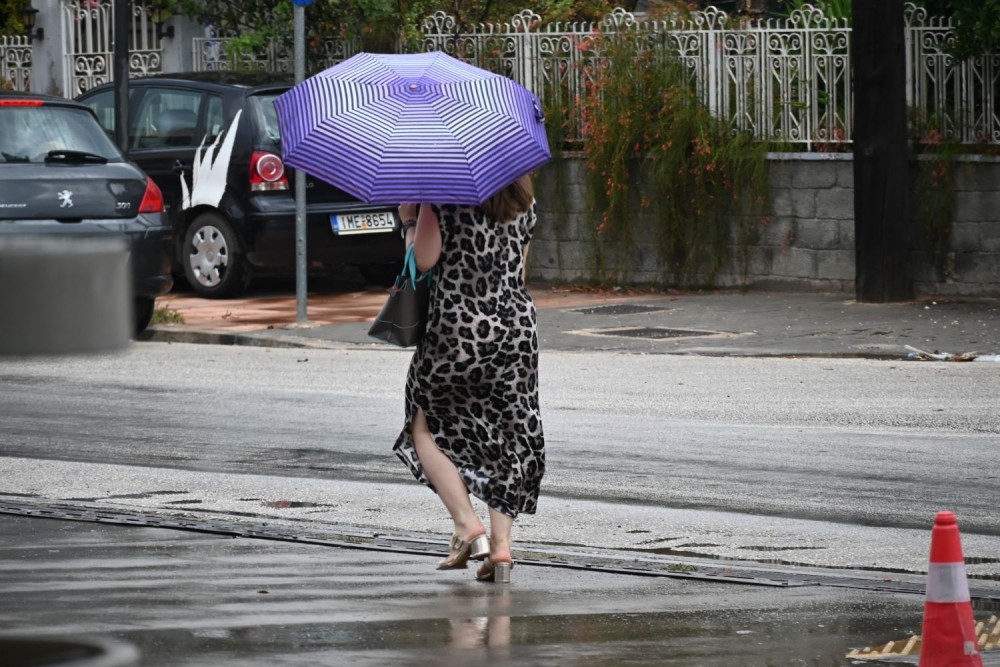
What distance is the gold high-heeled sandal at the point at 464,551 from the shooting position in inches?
253

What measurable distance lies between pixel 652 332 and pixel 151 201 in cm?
365

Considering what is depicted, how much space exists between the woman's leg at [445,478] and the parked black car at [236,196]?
8969 millimetres

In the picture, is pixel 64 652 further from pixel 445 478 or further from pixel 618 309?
pixel 618 309

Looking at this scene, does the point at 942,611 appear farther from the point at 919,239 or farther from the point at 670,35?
the point at 670,35

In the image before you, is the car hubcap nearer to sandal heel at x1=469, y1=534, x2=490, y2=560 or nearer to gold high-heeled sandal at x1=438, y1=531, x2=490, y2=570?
gold high-heeled sandal at x1=438, y1=531, x2=490, y2=570

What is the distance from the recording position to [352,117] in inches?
255

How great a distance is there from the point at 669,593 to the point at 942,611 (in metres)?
1.40

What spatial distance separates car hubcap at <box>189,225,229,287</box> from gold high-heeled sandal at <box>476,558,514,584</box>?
9.80m

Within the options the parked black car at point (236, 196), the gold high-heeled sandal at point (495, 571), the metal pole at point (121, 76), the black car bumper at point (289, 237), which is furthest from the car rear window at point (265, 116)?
the gold high-heeled sandal at point (495, 571)

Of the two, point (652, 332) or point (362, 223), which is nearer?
point (652, 332)

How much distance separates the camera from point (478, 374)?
6.43 m

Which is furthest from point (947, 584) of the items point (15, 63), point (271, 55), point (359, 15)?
point (15, 63)

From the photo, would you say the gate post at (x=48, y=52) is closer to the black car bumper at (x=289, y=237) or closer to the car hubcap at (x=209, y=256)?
the car hubcap at (x=209, y=256)

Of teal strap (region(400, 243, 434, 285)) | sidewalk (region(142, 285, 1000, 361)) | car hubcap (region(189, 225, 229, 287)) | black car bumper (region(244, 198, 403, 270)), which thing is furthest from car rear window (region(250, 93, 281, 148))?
teal strap (region(400, 243, 434, 285))
